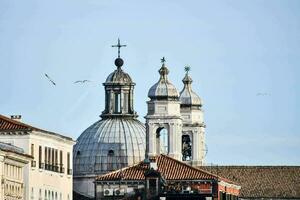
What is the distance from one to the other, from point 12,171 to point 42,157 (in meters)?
9.18

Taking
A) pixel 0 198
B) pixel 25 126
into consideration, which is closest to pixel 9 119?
pixel 25 126

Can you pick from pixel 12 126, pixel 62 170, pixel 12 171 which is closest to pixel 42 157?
pixel 12 126

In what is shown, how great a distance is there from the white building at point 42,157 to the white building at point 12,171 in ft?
4.64

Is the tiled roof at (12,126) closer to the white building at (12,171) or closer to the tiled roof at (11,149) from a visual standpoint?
the tiled roof at (11,149)

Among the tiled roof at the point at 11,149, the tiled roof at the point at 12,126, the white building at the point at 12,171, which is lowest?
the white building at the point at 12,171

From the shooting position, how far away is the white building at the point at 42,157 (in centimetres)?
18412

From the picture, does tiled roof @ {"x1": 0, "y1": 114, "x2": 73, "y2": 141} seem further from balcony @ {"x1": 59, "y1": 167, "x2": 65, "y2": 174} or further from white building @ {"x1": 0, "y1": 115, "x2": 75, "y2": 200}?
balcony @ {"x1": 59, "y1": 167, "x2": 65, "y2": 174}

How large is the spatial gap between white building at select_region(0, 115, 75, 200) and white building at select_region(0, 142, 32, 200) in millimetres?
1413

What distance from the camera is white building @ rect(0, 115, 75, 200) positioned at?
18412 centimetres

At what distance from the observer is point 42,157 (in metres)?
188

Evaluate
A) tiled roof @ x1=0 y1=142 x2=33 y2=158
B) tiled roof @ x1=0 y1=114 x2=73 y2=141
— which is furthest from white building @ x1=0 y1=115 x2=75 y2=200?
tiled roof @ x1=0 y1=142 x2=33 y2=158

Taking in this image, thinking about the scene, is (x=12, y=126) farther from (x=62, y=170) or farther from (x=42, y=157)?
(x=62, y=170)

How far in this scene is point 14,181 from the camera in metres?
179

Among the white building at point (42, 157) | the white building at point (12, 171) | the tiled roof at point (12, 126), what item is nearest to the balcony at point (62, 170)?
the white building at point (42, 157)
